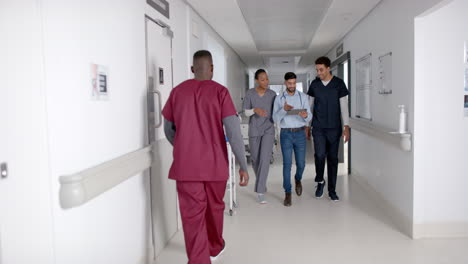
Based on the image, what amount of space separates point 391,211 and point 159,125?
277 centimetres

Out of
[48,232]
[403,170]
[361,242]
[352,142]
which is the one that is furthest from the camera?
[352,142]

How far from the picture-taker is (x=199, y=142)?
113 inches

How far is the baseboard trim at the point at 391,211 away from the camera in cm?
396

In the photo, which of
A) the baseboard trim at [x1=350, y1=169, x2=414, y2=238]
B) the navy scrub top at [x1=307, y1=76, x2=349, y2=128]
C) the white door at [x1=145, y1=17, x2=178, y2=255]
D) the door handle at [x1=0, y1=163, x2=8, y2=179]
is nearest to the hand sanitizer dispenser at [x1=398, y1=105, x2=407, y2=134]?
the baseboard trim at [x1=350, y1=169, x2=414, y2=238]

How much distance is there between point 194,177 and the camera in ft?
9.47

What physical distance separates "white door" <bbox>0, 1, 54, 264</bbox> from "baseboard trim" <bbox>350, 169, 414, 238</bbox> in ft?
10.7

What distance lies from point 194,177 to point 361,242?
1.76 metres

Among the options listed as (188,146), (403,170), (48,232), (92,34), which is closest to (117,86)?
(92,34)

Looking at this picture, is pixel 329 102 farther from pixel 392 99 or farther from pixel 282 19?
pixel 282 19

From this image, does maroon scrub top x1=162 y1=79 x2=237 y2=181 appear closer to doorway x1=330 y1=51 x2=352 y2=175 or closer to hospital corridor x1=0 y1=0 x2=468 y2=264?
hospital corridor x1=0 y1=0 x2=468 y2=264

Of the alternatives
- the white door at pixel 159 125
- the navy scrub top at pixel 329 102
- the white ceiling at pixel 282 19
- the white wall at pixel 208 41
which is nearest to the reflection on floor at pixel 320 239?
the white door at pixel 159 125

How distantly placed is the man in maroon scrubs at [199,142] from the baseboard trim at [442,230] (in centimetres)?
196

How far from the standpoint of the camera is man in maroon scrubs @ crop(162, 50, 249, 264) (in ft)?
9.41

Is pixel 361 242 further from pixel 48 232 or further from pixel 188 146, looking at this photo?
pixel 48 232
